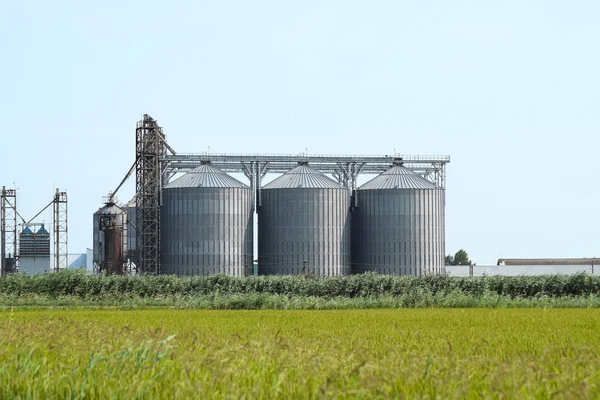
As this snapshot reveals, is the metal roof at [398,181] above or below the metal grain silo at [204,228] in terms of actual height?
above

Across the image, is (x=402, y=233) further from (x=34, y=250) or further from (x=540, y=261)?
(x=540, y=261)

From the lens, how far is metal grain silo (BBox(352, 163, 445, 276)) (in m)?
78.4

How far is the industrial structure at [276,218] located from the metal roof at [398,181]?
3.8 inches

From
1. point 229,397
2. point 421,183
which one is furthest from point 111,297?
point 229,397

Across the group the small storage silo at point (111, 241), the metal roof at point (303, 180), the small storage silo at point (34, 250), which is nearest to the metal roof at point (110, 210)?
the small storage silo at point (111, 241)

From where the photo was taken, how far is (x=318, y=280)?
54.5m

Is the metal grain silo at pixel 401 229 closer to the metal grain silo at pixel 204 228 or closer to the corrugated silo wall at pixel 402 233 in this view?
the corrugated silo wall at pixel 402 233

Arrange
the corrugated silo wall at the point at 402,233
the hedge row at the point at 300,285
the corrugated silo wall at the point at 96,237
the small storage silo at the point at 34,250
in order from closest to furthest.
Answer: the hedge row at the point at 300,285 < the corrugated silo wall at the point at 402,233 < the corrugated silo wall at the point at 96,237 < the small storage silo at the point at 34,250

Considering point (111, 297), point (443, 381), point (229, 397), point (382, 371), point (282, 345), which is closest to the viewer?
point (229, 397)

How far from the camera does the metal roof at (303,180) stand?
78438 millimetres

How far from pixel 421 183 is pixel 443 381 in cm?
7271

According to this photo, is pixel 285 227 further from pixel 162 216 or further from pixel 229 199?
pixel 162 216

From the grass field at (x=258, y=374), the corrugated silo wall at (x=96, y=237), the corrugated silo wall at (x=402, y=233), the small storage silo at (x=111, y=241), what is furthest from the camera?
the corrugated silo wall at (x=96, y=237)

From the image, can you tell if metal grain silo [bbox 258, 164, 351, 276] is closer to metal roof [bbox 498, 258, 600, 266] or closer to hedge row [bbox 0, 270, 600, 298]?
hedge row [bbox 0, 270, 600, 298]
